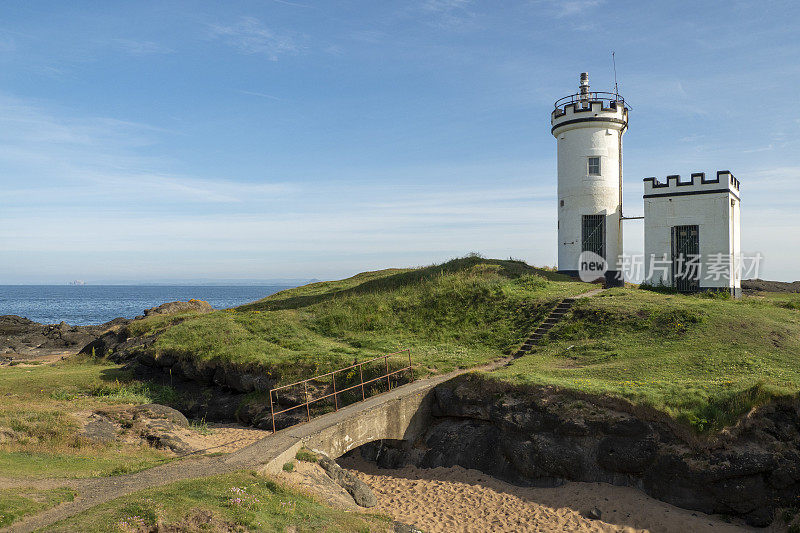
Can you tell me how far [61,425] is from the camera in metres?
15.1

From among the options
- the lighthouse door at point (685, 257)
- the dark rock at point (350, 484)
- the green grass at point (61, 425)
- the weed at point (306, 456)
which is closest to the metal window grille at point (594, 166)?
the lighthouse door at point (685, 257)

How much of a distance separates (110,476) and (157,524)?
3767 mm

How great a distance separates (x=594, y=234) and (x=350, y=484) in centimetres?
2416

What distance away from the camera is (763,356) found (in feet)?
58.2

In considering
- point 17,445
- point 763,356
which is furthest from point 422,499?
point 763,356

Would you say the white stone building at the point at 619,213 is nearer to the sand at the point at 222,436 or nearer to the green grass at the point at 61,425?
the sand at the point at 222,436

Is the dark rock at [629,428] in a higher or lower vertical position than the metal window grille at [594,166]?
lower

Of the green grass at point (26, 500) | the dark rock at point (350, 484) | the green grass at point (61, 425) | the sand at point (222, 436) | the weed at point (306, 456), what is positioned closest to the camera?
the green grass at point (26, 500)

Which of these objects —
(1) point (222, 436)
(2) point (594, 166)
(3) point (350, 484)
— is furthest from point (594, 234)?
(1) point (222, 436)

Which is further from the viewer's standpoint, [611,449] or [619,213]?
[619,213]

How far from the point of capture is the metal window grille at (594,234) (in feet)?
105

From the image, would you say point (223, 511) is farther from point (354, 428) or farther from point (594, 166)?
point (594, 166)

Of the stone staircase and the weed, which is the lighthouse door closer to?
the stone staircase

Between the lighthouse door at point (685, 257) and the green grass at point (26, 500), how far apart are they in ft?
97.2
